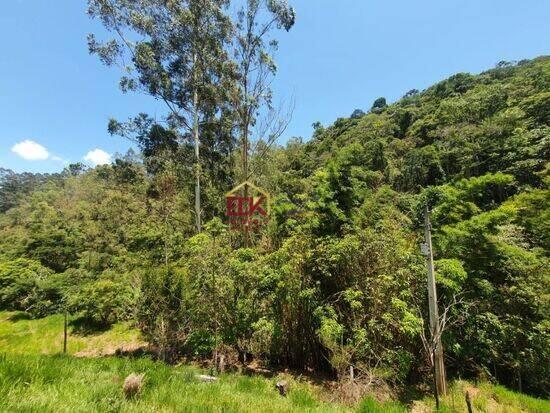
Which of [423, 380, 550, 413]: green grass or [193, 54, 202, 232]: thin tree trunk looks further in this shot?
[193, 54, 202, 232]: thin tree trunk

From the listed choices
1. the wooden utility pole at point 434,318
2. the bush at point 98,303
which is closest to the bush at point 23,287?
the bush at point 98,303

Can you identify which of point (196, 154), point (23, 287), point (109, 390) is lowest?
point (23, 287)

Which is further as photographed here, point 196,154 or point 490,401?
point 196,154

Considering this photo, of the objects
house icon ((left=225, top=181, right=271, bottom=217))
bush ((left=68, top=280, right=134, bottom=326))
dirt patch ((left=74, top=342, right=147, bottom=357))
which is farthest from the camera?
house icon ((left=225, top=181, right=271, bottom=217))

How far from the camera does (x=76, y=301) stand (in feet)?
46.6

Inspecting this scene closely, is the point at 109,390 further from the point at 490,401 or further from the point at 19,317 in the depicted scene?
the point at 19,317

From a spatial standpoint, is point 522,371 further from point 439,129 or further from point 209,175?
point 439,129

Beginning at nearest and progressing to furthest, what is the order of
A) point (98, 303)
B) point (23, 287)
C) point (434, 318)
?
1. point (434, 318)
2. point (98, 303)
3. point (23, 287)

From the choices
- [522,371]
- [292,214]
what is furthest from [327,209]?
[522,371]

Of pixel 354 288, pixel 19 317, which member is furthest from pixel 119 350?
pixel 19 317

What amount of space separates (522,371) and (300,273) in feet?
17.4

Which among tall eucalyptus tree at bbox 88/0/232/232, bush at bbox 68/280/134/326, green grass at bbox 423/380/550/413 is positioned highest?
tall eucalyptus tree at bbox 88/0/232/232

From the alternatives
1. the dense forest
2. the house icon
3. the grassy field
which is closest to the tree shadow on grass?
the dense forest

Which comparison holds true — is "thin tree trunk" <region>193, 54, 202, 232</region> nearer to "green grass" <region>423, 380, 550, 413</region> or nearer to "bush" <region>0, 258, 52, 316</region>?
"green grass" <region>423, 380, 550, 413</region>
